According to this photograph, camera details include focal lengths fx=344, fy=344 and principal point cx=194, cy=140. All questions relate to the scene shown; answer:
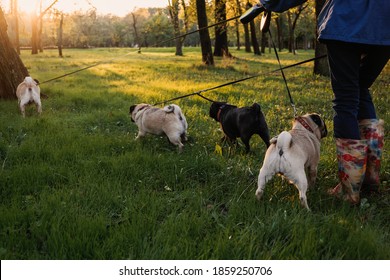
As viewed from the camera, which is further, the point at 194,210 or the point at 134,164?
the point at 134,164

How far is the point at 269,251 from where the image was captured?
7.86 ft

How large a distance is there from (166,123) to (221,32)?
16.7m

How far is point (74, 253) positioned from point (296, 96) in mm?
7537

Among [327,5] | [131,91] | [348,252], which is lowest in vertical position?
[348,252]

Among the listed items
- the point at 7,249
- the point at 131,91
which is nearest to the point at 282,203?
the point at 7,249

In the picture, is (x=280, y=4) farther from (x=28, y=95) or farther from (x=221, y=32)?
(x=221, y=32)

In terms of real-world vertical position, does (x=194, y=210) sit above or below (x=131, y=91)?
below

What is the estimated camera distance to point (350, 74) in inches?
118

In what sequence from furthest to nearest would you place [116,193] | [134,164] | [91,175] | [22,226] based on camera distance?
[134,164]
[91,175]
[116,193]
[22,226]

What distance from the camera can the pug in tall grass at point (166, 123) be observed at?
496 cm

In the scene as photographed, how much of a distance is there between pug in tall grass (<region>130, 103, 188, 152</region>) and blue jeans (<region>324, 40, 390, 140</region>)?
2348 millimetres

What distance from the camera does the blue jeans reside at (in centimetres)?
296

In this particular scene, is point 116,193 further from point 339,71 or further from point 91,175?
point 339,71

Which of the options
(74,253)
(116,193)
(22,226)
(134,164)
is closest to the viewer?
(74,253)
